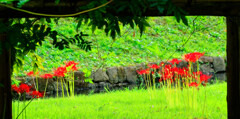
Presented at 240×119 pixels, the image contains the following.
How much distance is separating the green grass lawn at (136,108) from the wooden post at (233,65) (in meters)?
1.02

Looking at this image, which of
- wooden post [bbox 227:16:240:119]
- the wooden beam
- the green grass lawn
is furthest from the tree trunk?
wooden post [bbox 227:16:240:119]

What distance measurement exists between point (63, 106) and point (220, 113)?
7.61 ft

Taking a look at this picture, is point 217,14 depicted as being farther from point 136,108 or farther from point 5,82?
point 136,108

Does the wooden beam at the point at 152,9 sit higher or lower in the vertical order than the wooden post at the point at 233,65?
higher

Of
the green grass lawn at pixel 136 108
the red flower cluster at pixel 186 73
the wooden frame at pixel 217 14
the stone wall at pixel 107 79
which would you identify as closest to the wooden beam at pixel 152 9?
the wooden frame at pixel 217 14

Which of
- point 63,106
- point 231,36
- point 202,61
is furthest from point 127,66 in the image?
point 231,36

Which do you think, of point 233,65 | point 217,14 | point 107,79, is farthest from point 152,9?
point 107,79

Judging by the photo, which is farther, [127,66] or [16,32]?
[127,66]

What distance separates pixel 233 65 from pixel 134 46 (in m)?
8.02

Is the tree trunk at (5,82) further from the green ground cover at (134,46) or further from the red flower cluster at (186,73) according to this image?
the green ground cover at (134,46)

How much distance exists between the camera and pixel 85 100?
560 cm

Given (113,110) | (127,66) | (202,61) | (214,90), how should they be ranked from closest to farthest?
(113,110) < (214,90) < (127,66) < (202,61)

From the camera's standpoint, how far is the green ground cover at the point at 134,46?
352 inches

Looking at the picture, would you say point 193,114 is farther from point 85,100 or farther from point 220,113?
point 85,100
